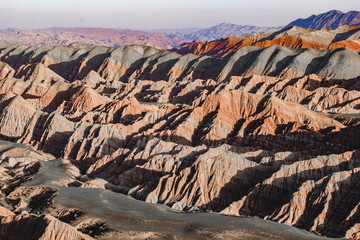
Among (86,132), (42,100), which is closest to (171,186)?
(86,132)

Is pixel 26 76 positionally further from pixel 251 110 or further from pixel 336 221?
pixel 336 221

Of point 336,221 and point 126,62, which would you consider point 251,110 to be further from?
point 126,62


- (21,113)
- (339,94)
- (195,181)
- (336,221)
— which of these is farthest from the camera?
(339,94)

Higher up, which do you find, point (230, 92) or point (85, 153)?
point (230, 92)

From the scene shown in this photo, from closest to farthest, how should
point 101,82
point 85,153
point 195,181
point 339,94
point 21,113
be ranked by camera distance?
point 195,181 < point 85,153 < point 21,113 < point 339,94 < point 101,82

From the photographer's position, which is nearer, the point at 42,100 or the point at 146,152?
the point at 146,152

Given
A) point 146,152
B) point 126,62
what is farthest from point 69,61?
point 146,152
